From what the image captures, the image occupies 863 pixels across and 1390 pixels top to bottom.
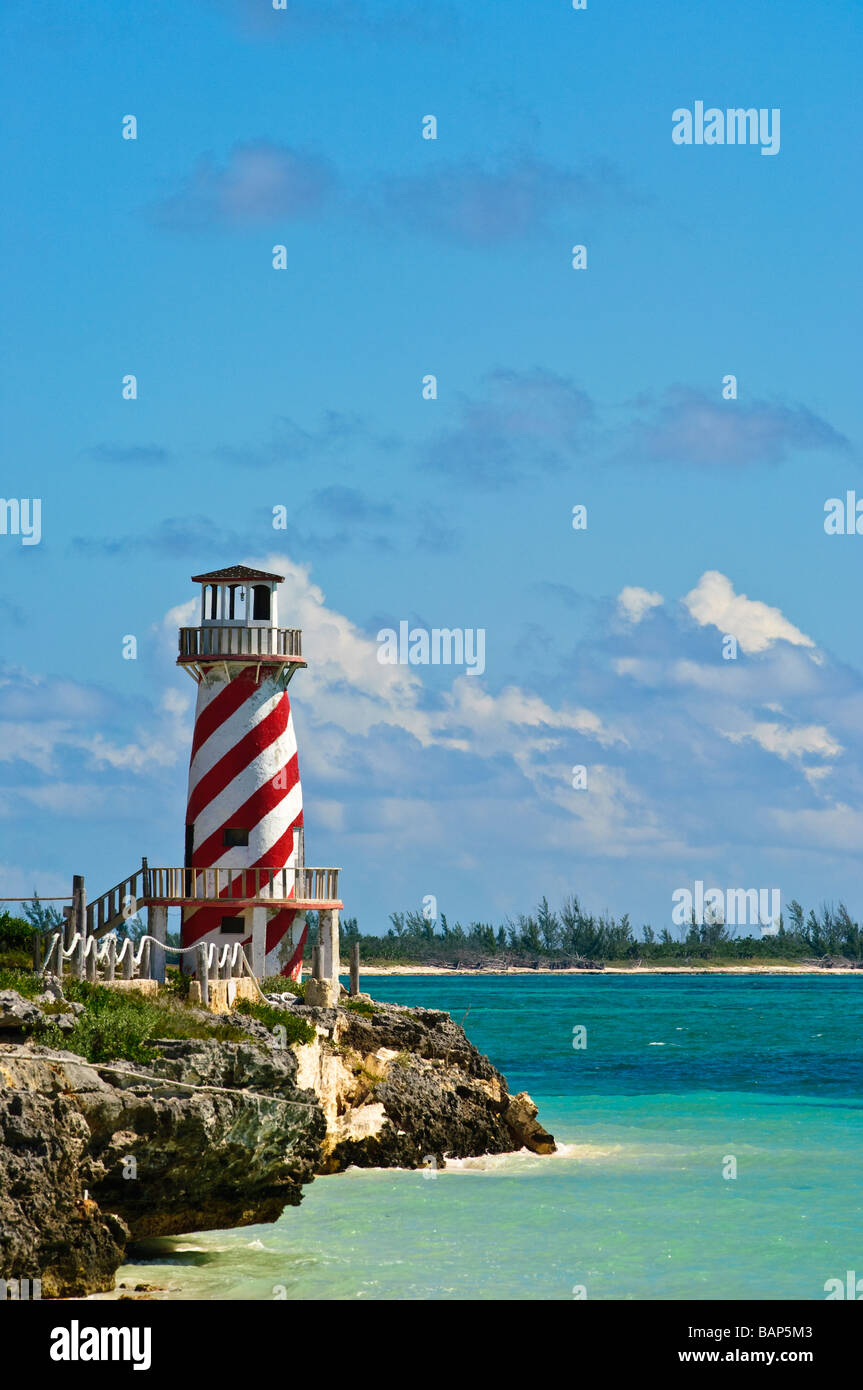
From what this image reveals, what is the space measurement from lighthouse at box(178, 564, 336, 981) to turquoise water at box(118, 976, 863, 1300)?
6172 mm

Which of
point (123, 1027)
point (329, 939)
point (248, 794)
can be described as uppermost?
point (248, 794)

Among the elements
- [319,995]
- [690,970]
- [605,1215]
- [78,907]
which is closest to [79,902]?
[78,907]

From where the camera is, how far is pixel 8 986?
22.5 m

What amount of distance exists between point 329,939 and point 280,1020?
573 centimetres

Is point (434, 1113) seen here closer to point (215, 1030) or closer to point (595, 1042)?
point (215, 1030)

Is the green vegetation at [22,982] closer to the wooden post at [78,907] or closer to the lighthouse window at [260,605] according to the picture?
the wooden post at [78,907]

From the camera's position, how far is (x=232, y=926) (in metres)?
34.2

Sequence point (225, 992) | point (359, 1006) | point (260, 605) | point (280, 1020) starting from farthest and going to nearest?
point (260, 605) → point (359, 1006) → point (280, 1020) → point (225, 992)

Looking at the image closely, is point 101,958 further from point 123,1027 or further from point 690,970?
point 690,970

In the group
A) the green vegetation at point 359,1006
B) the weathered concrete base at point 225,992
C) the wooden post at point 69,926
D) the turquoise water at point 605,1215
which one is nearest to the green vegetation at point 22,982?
the weathered concrete base at point 225,992

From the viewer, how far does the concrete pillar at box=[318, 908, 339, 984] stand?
112ft

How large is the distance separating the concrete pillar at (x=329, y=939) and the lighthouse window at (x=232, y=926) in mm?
1536

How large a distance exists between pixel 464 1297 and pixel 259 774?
49.3 ft
